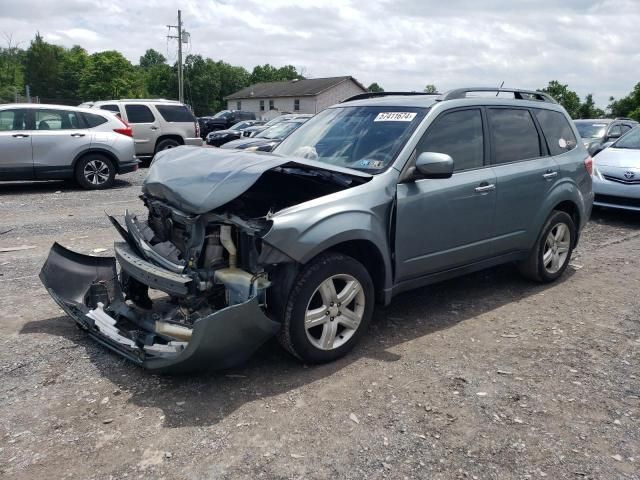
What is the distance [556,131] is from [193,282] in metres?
4.16

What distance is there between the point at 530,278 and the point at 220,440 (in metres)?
3.95

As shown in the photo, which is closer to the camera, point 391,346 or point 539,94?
point 391,346

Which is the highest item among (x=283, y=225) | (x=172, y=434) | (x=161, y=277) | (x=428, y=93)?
(x=428, y=93)

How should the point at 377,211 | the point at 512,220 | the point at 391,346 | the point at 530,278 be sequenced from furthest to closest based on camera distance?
the point at 530,278
the point at 512,220
the point at 391,346
the point at 377,211

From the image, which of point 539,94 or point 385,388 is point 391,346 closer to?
point 385,388

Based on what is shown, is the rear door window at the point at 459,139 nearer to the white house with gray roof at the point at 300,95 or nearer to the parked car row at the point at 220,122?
the parked car row at the point at 220,122

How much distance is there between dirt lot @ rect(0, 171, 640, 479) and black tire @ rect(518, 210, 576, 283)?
485 millimetres

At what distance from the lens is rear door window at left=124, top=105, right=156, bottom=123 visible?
15.4m

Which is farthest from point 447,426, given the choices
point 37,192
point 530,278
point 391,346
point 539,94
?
point 37,192

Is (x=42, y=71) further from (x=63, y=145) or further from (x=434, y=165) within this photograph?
(x=434, y=165)

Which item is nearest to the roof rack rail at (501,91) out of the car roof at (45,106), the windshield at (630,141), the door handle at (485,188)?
the door handle at (485,188)

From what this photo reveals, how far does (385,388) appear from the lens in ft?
12.0

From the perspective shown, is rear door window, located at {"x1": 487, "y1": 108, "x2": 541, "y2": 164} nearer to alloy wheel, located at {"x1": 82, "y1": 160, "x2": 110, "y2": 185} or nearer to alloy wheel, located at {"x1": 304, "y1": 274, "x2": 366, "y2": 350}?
alloy wheel, located at {"x1": 304, "y1": 274, "x2": 366, "y2": 350}

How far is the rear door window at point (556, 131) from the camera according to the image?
5.64 metres
